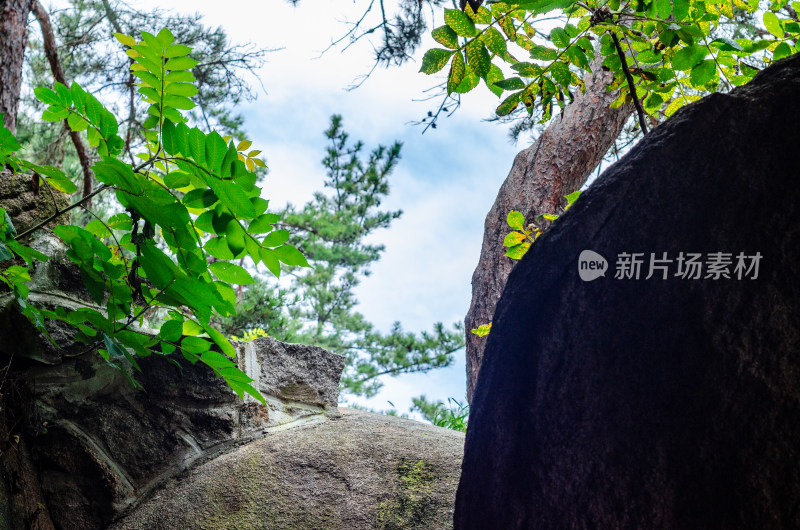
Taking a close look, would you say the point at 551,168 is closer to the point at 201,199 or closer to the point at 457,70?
the point at 457,70

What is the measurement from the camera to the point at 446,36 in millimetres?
1308

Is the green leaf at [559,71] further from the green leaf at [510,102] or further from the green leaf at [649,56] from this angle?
the green leaf at [649,56]

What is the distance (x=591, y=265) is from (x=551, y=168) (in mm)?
3409

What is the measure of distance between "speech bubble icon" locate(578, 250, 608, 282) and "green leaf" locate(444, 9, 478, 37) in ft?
1.97

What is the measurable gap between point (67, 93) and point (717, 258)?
1539 mm

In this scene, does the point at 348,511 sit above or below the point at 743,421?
below

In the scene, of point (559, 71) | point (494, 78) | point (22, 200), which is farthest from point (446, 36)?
point (22, 200)

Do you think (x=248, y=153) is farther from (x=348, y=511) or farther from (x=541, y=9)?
(x=348, y=511)

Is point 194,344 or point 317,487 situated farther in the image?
point 317,487

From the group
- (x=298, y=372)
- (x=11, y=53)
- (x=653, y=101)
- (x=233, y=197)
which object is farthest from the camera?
(x=11, y=53)

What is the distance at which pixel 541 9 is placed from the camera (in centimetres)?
111

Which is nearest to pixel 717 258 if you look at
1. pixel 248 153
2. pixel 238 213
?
pixel 238 213

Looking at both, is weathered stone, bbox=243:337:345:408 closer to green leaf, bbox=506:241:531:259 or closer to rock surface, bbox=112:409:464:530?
rock surface, bbox=112:409:464:530

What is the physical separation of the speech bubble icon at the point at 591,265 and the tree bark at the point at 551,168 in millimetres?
2994
